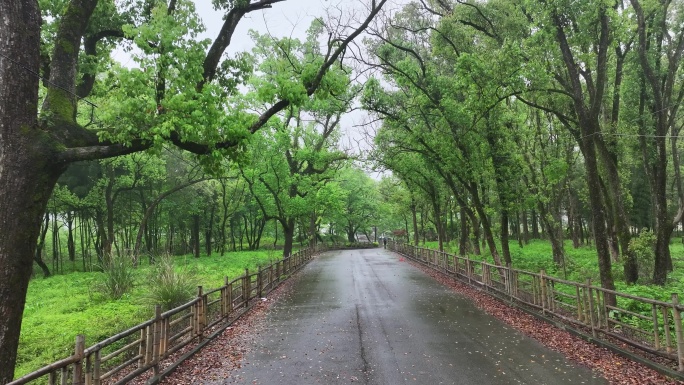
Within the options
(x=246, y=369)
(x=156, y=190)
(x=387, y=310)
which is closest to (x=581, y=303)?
(x=387, y=310)

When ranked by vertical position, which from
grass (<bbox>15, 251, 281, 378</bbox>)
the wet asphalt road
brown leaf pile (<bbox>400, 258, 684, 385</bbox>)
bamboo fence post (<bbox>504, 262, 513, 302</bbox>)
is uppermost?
bamboo fence post (<bbox>504, 262, 513, 302</bbox>)

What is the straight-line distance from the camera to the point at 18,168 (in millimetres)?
5465

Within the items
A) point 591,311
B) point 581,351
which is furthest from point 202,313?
point 591,311

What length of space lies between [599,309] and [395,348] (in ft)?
12.7

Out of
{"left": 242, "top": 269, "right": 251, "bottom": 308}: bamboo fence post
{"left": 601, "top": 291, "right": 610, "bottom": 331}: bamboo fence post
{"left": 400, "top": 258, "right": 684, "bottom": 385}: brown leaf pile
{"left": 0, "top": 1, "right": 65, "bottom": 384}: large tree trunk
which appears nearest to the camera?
{"left": 0, "top": 1, "right": 65, "bottom": 384}: large tree trunk

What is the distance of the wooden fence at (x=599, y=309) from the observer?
6.15 meters

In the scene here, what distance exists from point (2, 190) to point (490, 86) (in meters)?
10.4

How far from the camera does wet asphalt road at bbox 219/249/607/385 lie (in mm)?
6121

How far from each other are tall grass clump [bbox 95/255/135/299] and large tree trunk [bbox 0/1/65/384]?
29.2ft

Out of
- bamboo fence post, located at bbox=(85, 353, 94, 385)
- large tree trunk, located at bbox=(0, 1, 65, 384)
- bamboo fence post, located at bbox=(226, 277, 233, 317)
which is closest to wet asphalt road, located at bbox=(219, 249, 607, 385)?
bamboo fence post, located at bbox=(226, 277, 233, 317)

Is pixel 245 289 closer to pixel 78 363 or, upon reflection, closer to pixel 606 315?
pixel 78 363

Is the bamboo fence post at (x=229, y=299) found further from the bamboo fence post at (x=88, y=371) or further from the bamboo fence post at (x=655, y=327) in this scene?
the bamboo fence post at (x=655, y=327)

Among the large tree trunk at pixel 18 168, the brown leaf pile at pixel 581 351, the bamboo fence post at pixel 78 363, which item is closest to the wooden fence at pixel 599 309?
the brown leaf pile at pixel 581 351

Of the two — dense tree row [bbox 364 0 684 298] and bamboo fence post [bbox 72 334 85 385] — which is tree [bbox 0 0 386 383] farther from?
dense tree row [bbox 364 0 684 298]
